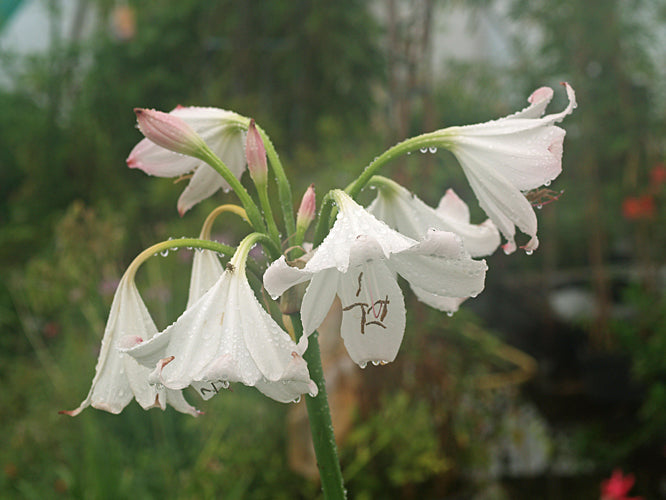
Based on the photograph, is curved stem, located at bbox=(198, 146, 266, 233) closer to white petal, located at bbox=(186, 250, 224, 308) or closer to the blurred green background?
white petal, located at bbox=(186, 250, 224, 308)

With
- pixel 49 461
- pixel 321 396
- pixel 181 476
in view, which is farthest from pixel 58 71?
pixel 321 396

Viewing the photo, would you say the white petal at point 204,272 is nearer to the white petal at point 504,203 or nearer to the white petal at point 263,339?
the white petal at point 263,339

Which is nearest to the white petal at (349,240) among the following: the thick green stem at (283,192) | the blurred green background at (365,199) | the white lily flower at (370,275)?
the white lily flower at (370,275)

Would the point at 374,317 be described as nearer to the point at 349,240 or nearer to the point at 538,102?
the point at 349,240

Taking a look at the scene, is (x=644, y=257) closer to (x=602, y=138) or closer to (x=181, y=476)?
(x=602, y=138)

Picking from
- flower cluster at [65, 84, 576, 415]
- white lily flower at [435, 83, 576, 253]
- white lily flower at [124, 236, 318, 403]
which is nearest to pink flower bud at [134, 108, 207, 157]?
flower cluster at [65, 84, 576, 415]
